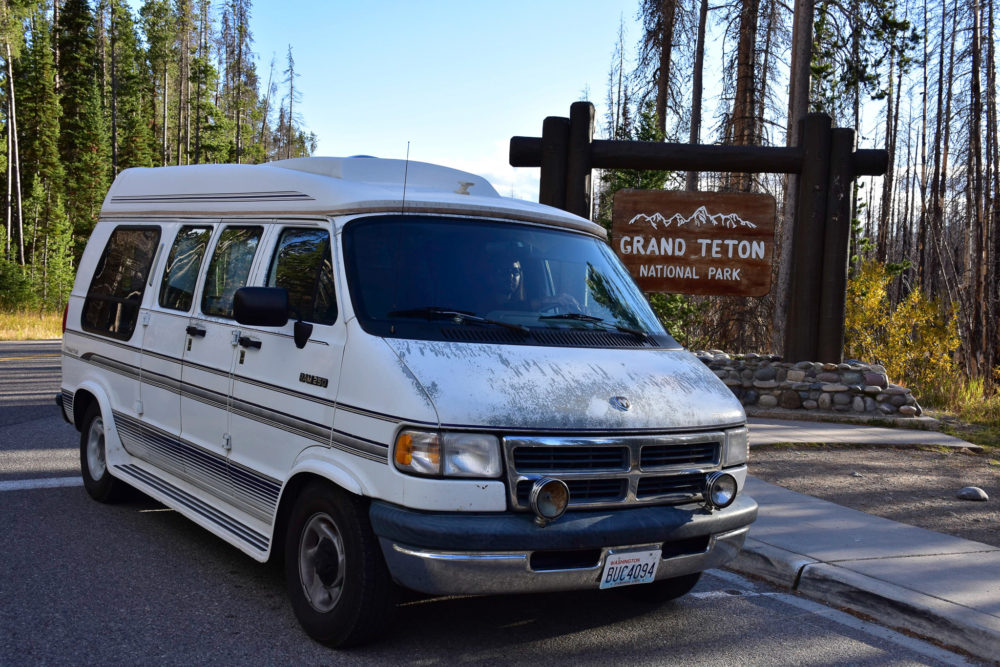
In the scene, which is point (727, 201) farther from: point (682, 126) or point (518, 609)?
point (682, 126)

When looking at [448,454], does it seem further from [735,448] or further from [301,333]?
[735,448]

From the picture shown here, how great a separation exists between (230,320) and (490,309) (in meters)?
1.64

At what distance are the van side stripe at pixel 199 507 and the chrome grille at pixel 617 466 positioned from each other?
1.55 meters

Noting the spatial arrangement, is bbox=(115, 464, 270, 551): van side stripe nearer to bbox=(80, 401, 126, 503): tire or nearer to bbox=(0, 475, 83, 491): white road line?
bbox=(80, 401, 126, 503): tire

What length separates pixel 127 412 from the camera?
6.47 meters

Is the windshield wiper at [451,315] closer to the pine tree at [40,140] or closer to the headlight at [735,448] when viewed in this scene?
the headlight at [735,448]

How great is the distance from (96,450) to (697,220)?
8.47 m

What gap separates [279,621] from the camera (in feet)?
15.3

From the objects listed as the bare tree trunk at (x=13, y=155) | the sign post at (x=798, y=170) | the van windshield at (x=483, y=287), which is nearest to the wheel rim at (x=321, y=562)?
the van windshield at (x=483, y=287)

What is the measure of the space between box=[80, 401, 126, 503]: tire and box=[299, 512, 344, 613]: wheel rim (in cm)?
291

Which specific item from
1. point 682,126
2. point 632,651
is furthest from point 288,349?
point 682,126

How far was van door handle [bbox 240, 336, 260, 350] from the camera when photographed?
499cm

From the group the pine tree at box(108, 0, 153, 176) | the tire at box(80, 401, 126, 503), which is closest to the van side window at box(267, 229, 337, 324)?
the tire at box(80, 401, 126, 503)

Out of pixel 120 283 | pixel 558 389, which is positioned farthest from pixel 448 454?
pixel 120 283
